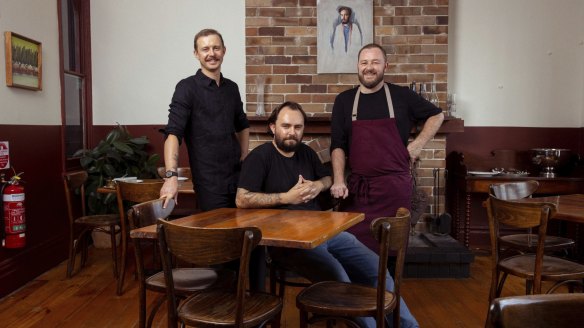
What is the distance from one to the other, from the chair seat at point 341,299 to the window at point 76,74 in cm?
349

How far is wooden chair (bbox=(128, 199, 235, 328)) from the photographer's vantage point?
2250 mm

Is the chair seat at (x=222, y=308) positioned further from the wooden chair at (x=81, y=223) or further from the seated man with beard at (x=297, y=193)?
the wooden chair at (x=81, y=223)

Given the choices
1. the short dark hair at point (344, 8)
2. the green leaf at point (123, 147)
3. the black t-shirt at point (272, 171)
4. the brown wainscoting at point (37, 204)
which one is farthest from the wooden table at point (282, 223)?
the short dark hair at point (344, 8)

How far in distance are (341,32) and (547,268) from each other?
282cm

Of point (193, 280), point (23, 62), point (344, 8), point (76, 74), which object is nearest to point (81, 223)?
point (23, 62)

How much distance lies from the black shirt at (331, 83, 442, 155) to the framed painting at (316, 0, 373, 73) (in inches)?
65.9

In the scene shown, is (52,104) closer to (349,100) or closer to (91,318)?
(91,318)

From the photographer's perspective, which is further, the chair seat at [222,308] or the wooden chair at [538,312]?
the chair seat at [222,308]

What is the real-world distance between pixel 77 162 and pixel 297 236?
382 cm

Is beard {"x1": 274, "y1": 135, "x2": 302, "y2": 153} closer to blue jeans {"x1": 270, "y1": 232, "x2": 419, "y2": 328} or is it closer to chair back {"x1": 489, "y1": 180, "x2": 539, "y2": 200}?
blue jeans {"x1": 270, "y1": 232, "x2": 419, "y2": 328}

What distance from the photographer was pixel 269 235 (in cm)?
Answer: 193

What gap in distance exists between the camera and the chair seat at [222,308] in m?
1.95

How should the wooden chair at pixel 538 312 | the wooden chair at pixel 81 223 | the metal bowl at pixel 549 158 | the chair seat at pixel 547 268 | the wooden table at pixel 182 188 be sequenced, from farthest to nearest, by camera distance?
the metal bowl at pixel 549 158 → the wooden chair at pixel 81 223 → the wooden table at pixel 182 188 → the chair seat at pixel 547 268 → the wooden chair at pixel 538 312

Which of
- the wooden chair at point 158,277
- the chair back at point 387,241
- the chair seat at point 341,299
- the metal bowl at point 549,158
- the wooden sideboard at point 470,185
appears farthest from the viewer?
the metal bowl at point 549,158
